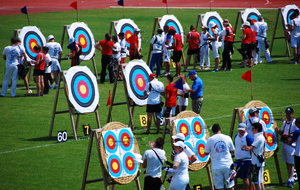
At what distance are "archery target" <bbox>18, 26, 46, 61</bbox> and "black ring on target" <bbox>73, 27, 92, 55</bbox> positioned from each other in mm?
1563

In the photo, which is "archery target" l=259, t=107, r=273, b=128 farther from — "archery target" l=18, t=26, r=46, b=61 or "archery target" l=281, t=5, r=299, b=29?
"archery target" l=281, t=5, r=299, b=29

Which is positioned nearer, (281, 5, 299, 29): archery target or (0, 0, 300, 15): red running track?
(281, 5, 299, 29): archery target

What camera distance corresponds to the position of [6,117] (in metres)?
19.7

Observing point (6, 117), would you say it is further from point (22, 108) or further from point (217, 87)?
point (217, 87)

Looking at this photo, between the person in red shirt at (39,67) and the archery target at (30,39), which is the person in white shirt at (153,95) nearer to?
the person in red shirt at (39,67)

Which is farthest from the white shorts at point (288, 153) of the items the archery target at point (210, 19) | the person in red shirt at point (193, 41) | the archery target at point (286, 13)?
the archery target at point (286, 13)

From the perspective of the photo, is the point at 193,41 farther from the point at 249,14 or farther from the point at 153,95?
the point at 153,95

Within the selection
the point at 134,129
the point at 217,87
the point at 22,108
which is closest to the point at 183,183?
the point at 134,129

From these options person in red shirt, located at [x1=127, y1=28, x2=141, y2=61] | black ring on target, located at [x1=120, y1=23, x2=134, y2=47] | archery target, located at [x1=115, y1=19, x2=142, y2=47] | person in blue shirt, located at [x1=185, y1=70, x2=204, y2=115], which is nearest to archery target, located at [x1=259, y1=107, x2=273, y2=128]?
person in blue shirt, located at [x1=185, y1=70, x2=204, y2=115]

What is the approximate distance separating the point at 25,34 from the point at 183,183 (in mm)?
15710

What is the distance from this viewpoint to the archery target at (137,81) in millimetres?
18062

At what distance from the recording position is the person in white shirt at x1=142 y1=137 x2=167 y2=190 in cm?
1143

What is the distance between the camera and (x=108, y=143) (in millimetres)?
12070

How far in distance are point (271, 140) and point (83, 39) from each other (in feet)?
45.5
